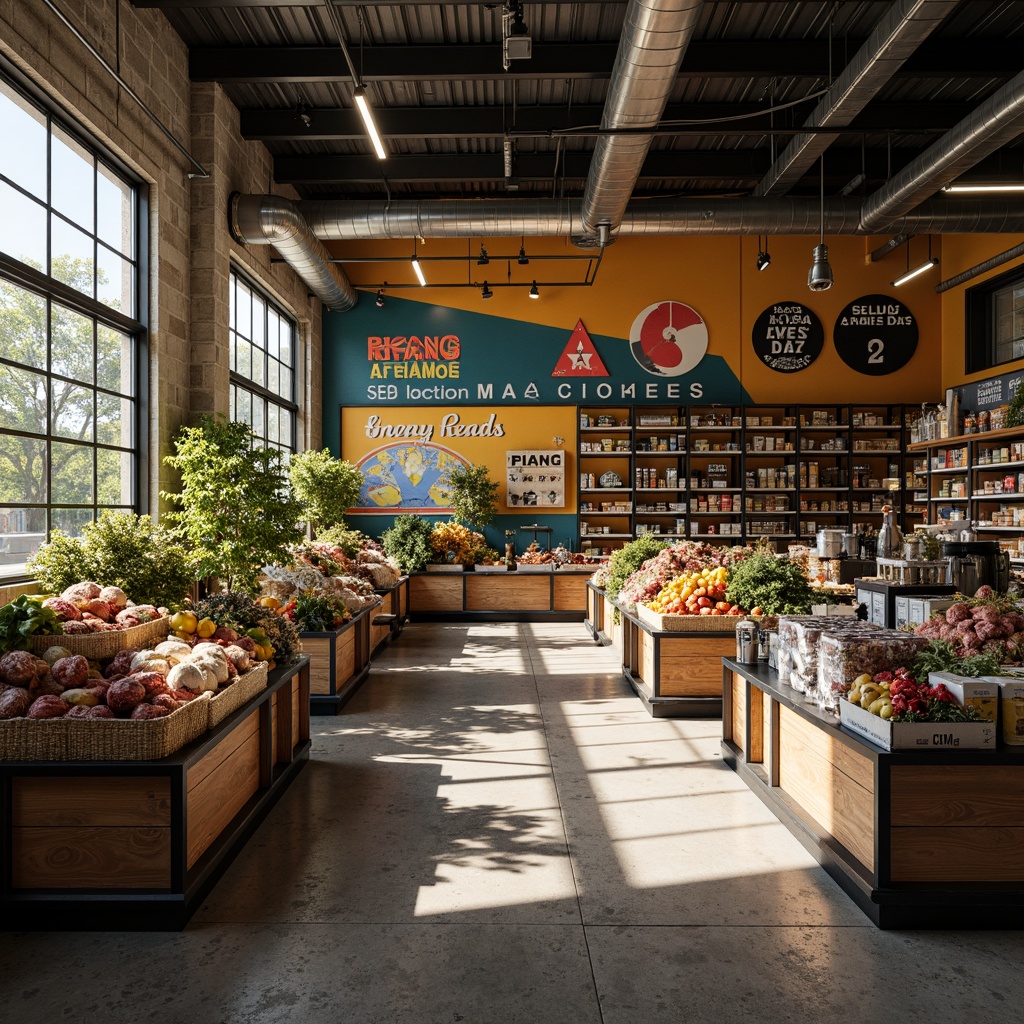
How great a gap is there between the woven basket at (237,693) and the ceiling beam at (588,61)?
578 cm

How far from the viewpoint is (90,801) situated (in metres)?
2.88

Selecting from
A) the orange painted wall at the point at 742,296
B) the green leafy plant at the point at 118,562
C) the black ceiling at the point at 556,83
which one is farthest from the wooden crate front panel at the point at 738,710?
the orange painted wall at the point at 742,296

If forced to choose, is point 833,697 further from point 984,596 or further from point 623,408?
point 623,408

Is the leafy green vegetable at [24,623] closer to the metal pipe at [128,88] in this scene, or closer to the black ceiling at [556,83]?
the metal pipe at [128,88]

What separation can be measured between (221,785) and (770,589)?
402 cm

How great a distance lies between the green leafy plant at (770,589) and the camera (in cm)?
576

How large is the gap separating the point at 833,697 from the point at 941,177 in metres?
6.70

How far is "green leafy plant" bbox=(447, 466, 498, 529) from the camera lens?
1189 centimetres

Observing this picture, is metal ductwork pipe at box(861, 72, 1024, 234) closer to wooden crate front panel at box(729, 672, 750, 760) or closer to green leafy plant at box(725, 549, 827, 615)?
green leafy plant at box(725, 549, 827, 615)

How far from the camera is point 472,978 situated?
2.50 meters

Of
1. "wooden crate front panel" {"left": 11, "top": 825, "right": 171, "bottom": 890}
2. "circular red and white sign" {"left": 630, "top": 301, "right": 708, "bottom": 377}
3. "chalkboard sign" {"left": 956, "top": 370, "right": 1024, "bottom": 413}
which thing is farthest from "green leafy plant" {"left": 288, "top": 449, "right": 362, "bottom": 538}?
"chalkboard sign" {"left": 956, "top": 370, "right": 1024, "bottom": 413}

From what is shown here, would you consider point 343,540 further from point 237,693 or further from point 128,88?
point 237,693

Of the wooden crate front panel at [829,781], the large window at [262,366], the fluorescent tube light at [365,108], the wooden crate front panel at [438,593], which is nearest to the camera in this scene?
the wooden crate front panel at [829,781]

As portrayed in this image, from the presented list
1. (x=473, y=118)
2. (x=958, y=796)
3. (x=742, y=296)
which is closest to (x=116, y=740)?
(x=958, y=796)
